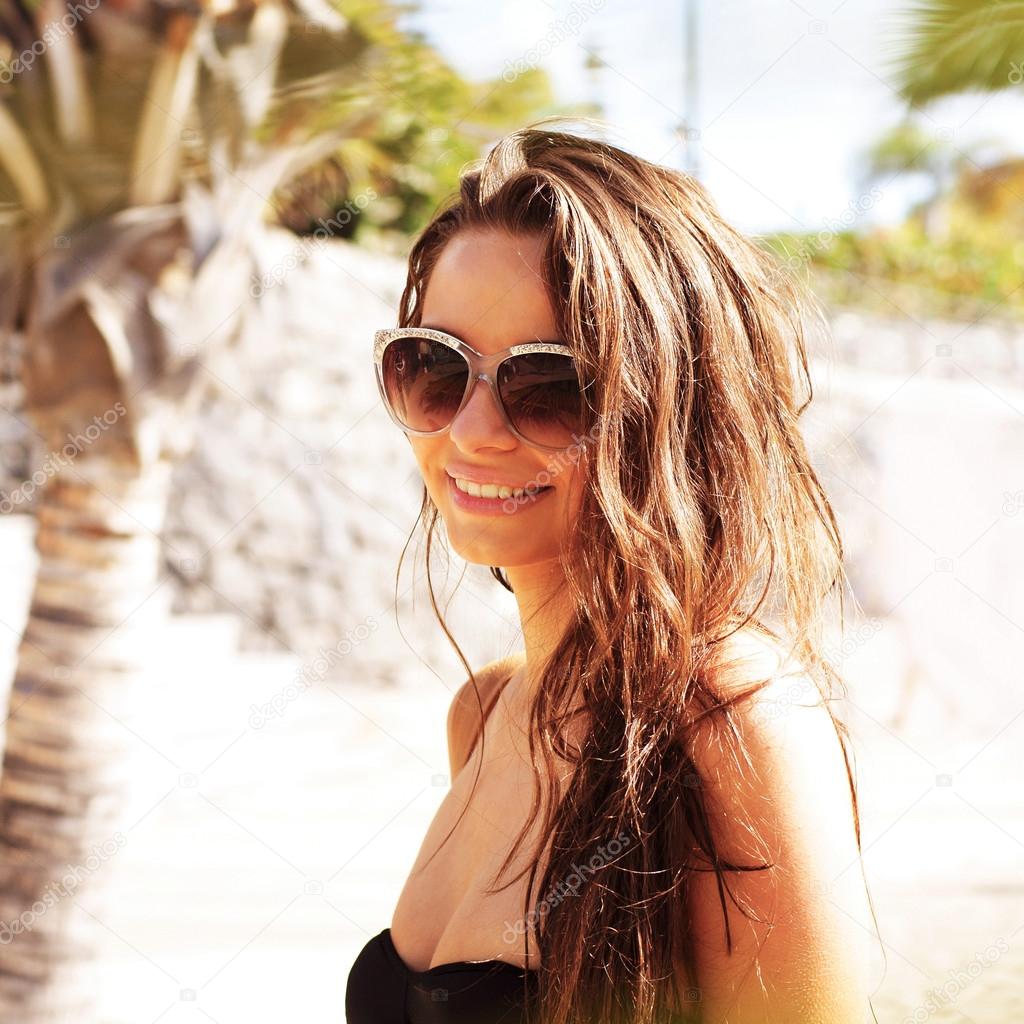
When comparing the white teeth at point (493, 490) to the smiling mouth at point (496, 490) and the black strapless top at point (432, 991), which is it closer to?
the smiling mouth at point (496, 490)

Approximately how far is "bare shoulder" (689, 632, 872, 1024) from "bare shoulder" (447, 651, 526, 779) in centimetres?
60

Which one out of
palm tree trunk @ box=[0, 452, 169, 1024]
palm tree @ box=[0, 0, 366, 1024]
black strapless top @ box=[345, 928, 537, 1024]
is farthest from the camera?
palm tree trunk @ box=[0, 452, 169, 1024]

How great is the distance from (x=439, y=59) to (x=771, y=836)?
277 cm

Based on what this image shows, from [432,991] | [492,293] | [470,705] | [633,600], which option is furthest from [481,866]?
[492,293]

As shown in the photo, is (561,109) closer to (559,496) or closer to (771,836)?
(559,496)

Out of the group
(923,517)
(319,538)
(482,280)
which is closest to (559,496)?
(482,280)

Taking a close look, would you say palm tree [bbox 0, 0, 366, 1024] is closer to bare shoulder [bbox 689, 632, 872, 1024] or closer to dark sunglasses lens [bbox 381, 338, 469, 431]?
dark sunglasses lens [bbox 381, 338, 469, 431]

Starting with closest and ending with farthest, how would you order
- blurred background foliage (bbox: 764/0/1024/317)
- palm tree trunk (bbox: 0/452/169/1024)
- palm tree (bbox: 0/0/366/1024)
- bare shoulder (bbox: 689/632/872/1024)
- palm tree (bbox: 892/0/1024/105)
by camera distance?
1. bare shoulder (bbox: 689/632/872/1024)
2. palm tree (bbox: 0/0/366/1024)
3. palm tree trunk (bbox: 0/452/169/1024)
4. palm tree (bbox: 892/0/1024/105)
5. blurred background foliage (bbox: 764/0/1024/317)

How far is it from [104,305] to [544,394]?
7.60 ft

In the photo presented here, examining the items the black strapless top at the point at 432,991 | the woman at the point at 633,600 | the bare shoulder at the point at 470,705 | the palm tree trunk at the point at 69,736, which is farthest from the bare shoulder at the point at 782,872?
the palm tree trunk at the point at 69,736

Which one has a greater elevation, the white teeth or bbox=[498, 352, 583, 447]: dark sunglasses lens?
bbox=[498, 352, 583, 447]: dark sunglasses lens

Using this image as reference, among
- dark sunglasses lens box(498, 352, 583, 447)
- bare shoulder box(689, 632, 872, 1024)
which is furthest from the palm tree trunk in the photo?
bare shoulder box(689, 632, 872, 1024)

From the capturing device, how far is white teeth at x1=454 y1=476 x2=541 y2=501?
1312mm

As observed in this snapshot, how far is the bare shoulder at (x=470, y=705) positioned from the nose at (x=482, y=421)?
1.57ft
